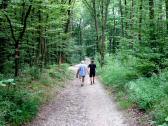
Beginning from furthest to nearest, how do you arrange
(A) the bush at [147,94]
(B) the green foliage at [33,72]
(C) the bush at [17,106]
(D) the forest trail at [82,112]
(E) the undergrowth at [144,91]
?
(B) the green foliage at [33,72] → (D) the forest trail at [82,112] → (A) the bush at [147,94] → (C) the bush at [17,106] → (E) the undergrowth at [144,91]

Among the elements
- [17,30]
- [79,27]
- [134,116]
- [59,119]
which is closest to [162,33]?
[134,116]

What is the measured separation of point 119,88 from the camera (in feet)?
58.9

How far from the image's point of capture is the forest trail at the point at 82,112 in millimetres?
11672

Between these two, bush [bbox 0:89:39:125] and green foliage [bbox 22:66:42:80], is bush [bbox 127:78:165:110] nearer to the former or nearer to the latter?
bush [bbox 0:89:39:125]

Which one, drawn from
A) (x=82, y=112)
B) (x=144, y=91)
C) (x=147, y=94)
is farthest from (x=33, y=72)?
(x=147, y=94)

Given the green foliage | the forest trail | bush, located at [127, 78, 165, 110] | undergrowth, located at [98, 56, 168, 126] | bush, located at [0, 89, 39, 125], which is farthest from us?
the green foliage

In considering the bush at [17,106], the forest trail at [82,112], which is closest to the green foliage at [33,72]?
the forest trail at [82,112]

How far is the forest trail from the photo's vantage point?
11.7 meters

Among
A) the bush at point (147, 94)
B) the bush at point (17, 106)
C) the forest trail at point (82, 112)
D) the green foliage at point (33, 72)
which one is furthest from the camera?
the green foliage at point (33, 72)

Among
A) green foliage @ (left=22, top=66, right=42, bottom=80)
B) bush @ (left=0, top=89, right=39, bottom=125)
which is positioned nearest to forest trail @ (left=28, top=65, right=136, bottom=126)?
bush @ (left=0, top=89, right=39, bottom=125)

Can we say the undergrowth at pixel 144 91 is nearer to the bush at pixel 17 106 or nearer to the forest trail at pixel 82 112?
the forest trail at pixel 82 112

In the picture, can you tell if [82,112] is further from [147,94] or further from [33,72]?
[33,72]

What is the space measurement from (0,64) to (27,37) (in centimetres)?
298

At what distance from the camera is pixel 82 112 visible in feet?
44.7
